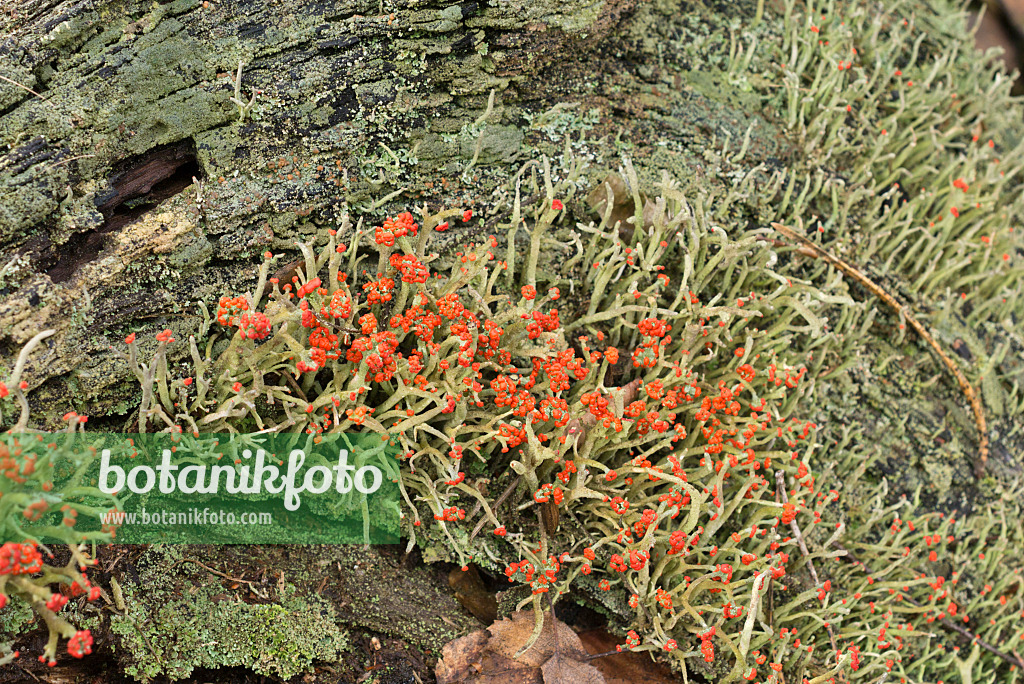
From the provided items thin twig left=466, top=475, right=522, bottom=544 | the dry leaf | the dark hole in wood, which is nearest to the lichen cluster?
thin twig left=466, top=475, right=522, bottom=544

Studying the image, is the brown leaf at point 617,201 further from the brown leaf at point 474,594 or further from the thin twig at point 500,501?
the brown leaf at point 474,594

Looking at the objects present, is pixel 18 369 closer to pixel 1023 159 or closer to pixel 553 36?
pixel 553 36

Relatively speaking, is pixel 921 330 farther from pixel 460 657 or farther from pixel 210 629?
pixel 210 629

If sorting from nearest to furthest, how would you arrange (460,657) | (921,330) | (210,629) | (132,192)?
(210,629) → (460,657) → (132,192) → (921,330)

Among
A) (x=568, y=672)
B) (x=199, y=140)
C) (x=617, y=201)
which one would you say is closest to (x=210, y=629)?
(x=568, y=672)

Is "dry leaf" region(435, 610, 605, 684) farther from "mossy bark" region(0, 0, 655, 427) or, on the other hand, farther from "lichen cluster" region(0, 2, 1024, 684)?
"mossy bark" region(0, 0, 655, 427)

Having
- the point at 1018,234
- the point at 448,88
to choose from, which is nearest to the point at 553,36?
the point at 448,88
